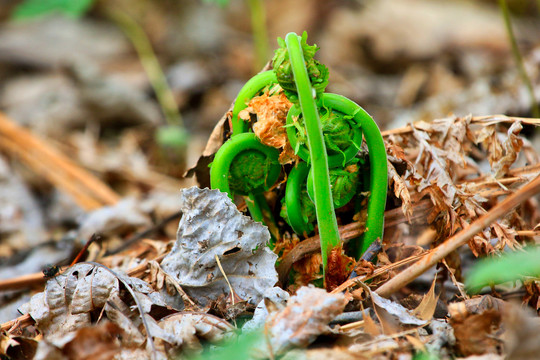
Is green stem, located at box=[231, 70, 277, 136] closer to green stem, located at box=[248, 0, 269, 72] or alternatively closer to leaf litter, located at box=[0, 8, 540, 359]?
leaf litter, located at box=[0, 8, 540, 359]

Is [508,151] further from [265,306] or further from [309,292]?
[265,306]

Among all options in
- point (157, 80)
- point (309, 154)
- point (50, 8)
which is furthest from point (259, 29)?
point (309, 154)

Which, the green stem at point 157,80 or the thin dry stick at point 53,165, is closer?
the thin dry stick at point 53,165

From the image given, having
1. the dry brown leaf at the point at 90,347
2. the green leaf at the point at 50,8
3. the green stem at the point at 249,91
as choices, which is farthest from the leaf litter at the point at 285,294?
the green leaf at the point at 50,8

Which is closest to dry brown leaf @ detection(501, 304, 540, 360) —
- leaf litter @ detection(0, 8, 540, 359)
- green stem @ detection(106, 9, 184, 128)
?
leaf litter @ detection(0, 8, 540, 359)

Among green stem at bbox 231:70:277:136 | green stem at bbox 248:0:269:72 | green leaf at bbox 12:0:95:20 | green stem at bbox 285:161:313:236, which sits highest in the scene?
green leaf at bbox 12:0:95:20

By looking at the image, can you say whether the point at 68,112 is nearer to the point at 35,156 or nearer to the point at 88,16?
the point at 35,156

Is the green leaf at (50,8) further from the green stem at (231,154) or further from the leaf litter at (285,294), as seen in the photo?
the green stem at (231,154)
